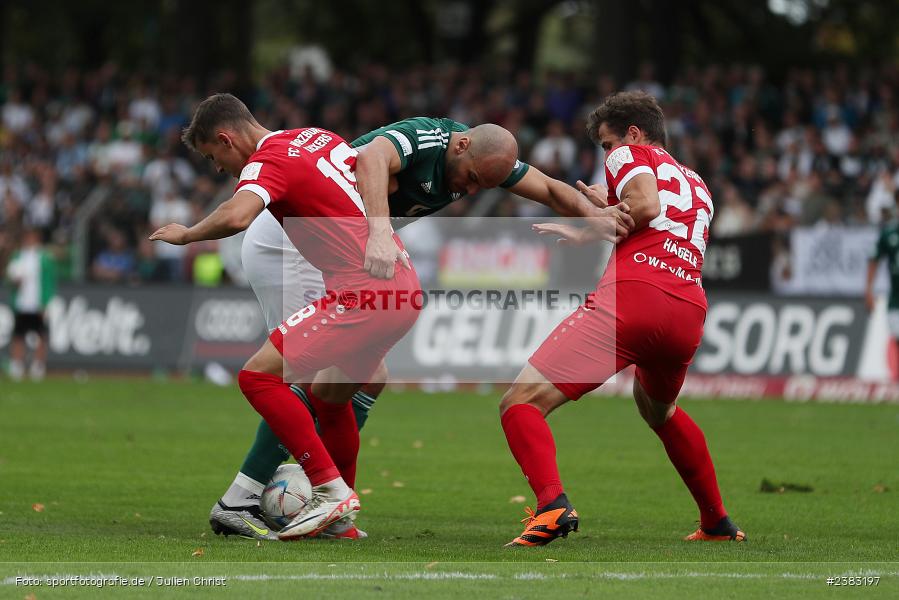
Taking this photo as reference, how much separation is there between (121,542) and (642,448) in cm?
681

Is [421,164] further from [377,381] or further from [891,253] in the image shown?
[891,253]

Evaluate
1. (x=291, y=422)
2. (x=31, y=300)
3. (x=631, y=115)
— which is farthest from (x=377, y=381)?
(x=31, y=300)

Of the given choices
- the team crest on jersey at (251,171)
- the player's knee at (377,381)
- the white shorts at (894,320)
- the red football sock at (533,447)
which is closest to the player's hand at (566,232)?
the red football sock at (533,447)

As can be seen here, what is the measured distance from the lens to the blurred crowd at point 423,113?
22.1m

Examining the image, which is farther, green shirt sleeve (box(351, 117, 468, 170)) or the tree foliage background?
the tree foliage background

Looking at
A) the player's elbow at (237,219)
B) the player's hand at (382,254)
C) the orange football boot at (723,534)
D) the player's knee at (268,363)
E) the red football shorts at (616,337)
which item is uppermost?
the player's elbow at (237,219)

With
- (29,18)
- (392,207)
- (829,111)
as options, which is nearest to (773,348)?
(829,111)

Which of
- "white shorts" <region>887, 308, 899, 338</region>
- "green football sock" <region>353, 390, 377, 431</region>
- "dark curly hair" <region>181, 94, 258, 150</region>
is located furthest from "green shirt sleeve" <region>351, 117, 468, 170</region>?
"white shorts" <region>887, 308, 899, 338</region>

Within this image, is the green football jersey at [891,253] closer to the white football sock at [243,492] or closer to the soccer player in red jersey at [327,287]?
the soccer player in red jersey at [327,287]

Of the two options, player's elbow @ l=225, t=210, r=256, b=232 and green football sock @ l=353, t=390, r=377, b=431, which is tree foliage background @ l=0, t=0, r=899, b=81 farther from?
player's elbow @ l=225, t=210, r=256, b=232

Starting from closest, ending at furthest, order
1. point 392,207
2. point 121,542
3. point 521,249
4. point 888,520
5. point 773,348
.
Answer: point 121,542, point 392,207, point 888,520, point 773,348, point 521,249

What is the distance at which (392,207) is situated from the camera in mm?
7918

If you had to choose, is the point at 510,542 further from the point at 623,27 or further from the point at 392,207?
the point at 623,27

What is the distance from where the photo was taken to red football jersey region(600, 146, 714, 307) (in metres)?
7.34
